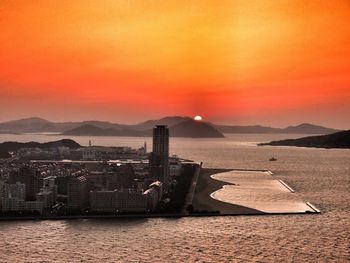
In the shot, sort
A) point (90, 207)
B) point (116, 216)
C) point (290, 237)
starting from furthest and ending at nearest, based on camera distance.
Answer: point (90, 207) < point (116, 216) < point (290, 237)

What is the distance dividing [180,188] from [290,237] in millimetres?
8372

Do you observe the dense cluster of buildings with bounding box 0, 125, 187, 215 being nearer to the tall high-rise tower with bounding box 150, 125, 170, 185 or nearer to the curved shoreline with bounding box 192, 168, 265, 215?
the tall high-rise tower with bounding box 150, 125, 170, 185

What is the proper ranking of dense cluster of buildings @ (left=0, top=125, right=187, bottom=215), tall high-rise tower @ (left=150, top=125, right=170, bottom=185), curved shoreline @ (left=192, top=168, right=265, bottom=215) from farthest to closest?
tall high-rise tower @ (left=150, top=125, right=170, bottom=185), curved shoreline @ (left=192, top=168, right=265, bottom=215), dense cluster of buildings @ (left=0, top=125, right=187, bottom=215)

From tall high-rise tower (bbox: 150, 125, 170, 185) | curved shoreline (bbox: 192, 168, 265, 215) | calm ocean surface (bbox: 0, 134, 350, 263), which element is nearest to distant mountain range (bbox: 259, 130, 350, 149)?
tall high-rise tower (bbox: 150, 125, 170, 185)

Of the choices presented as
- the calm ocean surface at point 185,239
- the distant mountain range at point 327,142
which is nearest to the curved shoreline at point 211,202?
the calm ocean surface at point 185,239

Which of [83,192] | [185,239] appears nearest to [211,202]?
[83,192]

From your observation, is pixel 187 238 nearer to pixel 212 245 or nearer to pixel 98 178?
pixel 212 245

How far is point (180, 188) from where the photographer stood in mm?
19656

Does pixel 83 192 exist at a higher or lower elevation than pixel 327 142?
lower

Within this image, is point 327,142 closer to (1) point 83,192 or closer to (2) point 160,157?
(2) point 160,157

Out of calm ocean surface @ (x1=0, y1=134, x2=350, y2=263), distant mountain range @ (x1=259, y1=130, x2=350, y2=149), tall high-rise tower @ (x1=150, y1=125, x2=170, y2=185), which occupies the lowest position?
calm ocean surface @ (x1=0, y1=134, x2=350, y2=263)

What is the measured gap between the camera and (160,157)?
2155 centimetres

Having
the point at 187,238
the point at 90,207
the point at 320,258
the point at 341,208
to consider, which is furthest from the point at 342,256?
the point at 90,207

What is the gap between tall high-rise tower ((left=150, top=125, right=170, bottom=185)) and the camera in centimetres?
2071
